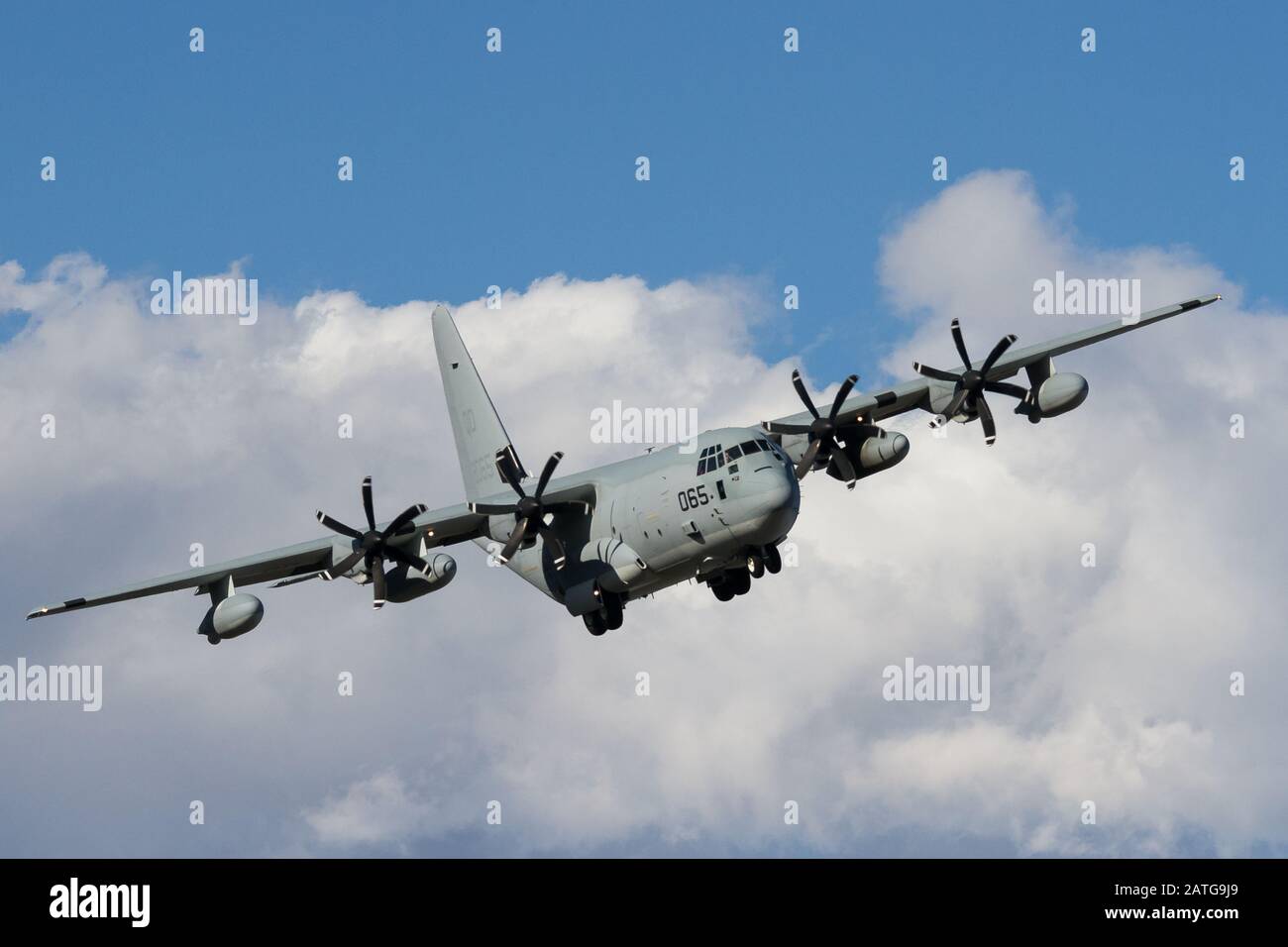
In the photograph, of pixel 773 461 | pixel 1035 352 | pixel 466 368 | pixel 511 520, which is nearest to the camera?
pixel 773 461

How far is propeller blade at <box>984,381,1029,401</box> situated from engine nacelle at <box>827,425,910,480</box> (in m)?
3.10

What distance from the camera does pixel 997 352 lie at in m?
51.2

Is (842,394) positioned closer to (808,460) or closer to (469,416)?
(808,460)

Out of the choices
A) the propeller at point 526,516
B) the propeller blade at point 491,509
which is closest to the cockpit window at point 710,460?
the propeller at point 526,516

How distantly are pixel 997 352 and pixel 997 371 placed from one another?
1.37 m

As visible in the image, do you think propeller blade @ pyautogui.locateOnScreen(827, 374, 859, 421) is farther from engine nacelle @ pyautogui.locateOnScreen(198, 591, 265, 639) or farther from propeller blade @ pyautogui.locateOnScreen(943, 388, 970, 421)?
engine nacelle @ pyautogui.locateOnScreen(198, 591, 265, 639)

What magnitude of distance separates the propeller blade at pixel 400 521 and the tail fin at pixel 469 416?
8432 millimetres

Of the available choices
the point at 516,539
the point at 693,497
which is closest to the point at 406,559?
the point at 516,539

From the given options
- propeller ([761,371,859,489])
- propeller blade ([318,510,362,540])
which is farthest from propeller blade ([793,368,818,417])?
propeller blade ([318,510,362,540])
